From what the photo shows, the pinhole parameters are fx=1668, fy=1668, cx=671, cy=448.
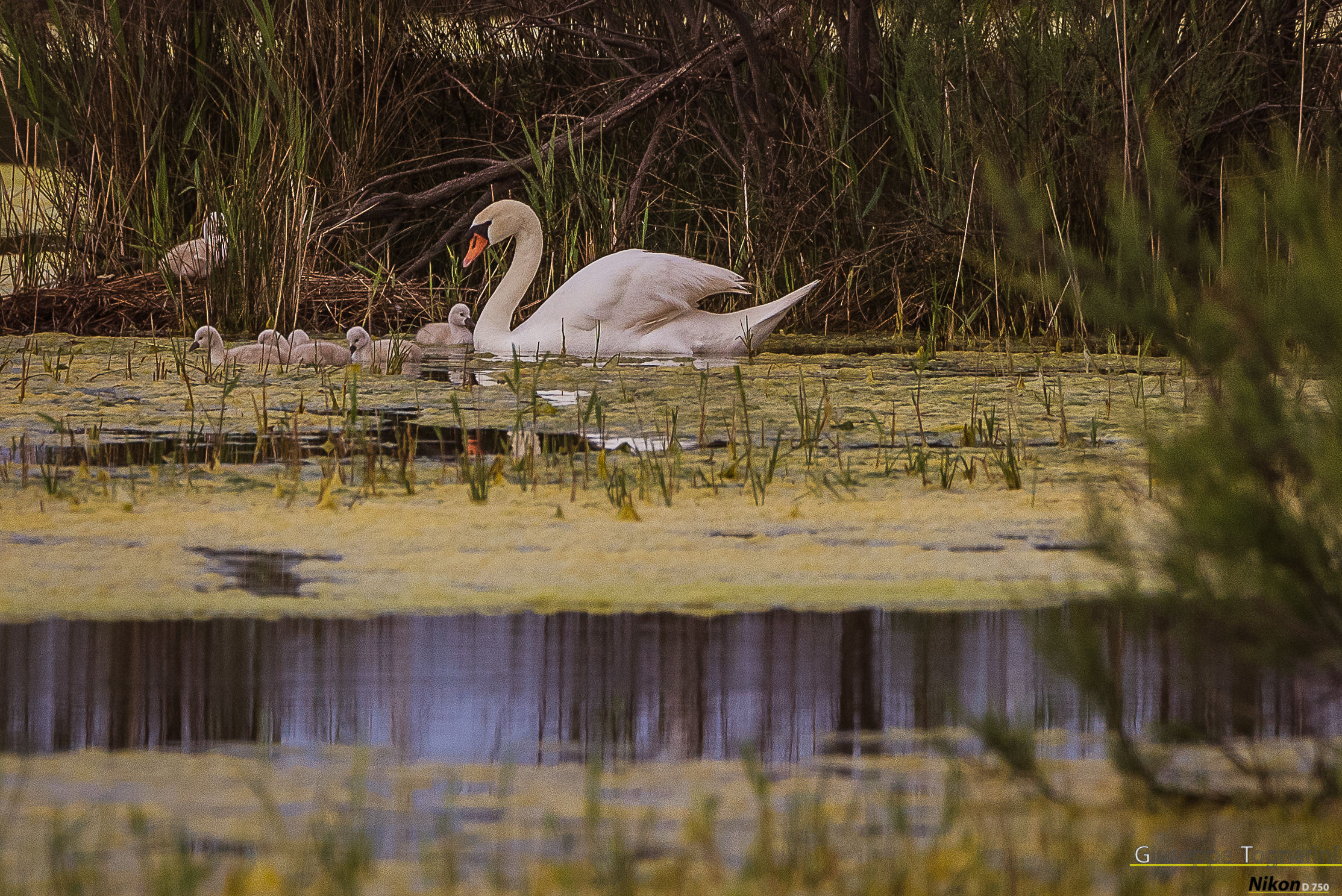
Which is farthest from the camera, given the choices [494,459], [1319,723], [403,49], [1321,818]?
[403,49]

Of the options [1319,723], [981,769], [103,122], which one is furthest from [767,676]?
[103,122]

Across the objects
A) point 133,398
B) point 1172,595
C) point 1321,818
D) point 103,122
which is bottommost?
point 1321,818

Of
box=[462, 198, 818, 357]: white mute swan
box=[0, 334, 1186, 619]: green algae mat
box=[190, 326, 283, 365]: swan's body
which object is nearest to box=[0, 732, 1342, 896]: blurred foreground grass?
box=[0, 334, 1186, 619]: green algae mat

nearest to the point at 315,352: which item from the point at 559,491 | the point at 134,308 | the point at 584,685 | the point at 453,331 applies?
the point at 453,331

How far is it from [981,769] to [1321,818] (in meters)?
0.40

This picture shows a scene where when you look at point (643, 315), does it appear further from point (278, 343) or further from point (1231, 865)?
point (1231, 865)

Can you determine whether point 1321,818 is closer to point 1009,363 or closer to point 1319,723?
point 1319,723

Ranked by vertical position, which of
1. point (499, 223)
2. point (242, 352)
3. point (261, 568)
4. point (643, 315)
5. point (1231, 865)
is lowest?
point (1231, 865)

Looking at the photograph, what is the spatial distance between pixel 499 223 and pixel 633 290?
1462mm

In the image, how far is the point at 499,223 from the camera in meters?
8.21

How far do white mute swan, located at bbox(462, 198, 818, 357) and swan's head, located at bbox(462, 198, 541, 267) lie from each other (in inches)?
32.1

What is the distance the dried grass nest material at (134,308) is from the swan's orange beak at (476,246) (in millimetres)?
484

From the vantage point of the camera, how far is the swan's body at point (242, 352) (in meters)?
6.75

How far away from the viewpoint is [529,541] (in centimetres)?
349
